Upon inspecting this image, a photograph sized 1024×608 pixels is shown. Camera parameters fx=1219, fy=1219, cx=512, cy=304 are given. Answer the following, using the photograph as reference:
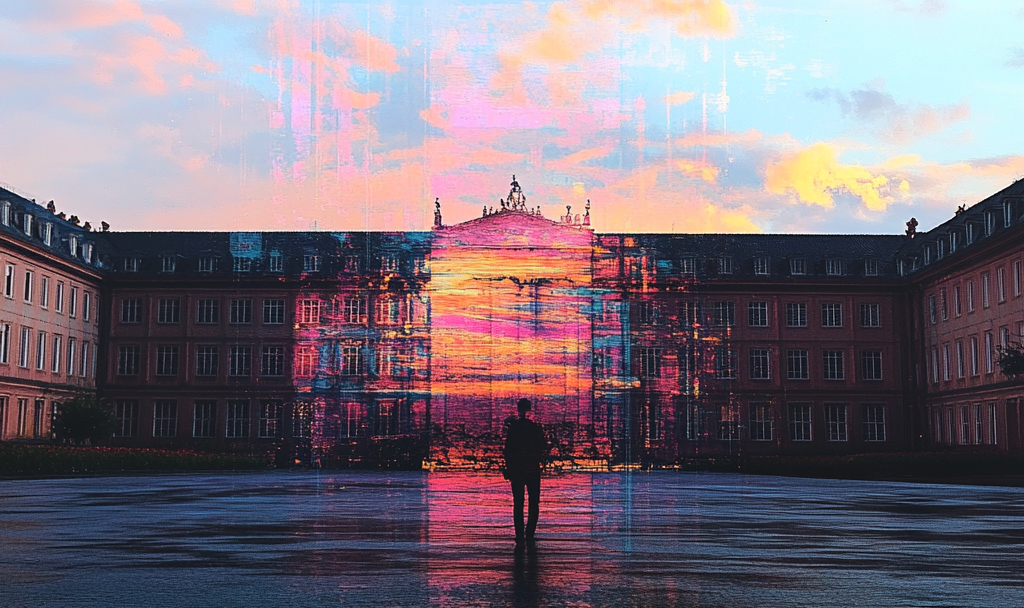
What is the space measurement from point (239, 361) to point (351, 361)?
713 cm

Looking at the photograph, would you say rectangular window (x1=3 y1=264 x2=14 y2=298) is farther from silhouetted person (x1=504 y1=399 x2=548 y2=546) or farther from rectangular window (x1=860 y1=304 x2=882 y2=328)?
silhouetted person (x1=504 y1=399 x2=548 y2=546)

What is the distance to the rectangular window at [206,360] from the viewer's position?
76.4m

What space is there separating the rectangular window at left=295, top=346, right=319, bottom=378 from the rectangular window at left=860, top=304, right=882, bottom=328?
34485mm

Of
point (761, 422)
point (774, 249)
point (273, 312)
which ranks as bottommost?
point (761, 422)

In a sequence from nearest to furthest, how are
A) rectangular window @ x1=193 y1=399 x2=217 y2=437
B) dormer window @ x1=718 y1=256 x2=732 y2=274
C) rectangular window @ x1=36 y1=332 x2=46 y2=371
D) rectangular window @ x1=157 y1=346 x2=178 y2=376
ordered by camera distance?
rectangular window @ x1=36 y1=332 x2=46 y2=371 < rectangular window @ x1=193 y1=399 x2=217 y2=437 < rectangular window @ x1=157 y1=346 x2=178 y2=376 < dormer window @ x1=718 y1=256 x2=732 y2=274

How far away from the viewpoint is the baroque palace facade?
71062 mm

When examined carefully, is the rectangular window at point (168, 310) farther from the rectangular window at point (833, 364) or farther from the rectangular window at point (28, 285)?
the rectangular window at point (833, 364)

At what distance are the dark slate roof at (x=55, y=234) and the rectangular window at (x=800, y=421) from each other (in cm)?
4397

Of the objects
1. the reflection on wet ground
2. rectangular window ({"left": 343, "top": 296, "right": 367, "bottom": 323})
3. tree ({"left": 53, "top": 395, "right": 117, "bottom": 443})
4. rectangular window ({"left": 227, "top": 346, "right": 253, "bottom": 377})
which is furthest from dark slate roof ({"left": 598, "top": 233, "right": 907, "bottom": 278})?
the reflection on wet ground

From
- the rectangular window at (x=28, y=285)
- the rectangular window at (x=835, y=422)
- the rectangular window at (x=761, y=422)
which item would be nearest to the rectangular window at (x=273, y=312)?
the rectangular window at (x=28, y=285)

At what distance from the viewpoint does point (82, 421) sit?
189 ft

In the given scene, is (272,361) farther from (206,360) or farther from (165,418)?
(165,418)

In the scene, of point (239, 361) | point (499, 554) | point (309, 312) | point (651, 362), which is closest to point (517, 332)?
point (651, 362)

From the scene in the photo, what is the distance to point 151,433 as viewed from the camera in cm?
7550
